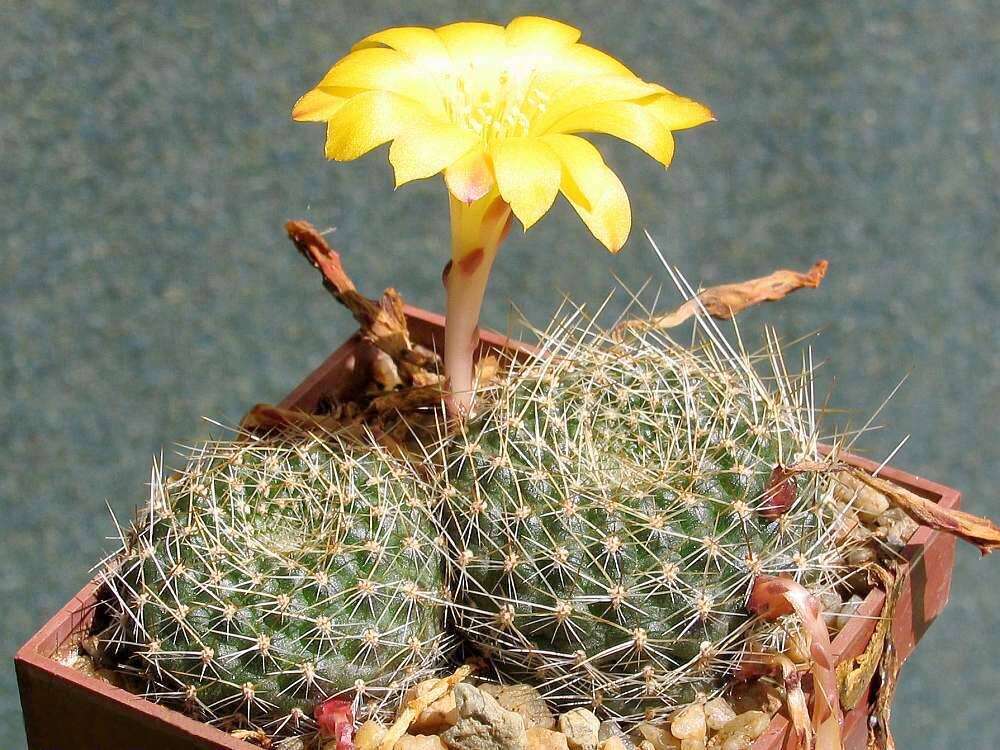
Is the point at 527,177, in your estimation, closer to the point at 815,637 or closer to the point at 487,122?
the point at 487,122

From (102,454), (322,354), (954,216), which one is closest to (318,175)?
(322,354)

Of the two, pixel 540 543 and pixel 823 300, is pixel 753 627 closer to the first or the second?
pixel 540 543

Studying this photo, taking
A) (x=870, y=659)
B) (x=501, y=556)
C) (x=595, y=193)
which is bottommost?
(x=870, y=659)

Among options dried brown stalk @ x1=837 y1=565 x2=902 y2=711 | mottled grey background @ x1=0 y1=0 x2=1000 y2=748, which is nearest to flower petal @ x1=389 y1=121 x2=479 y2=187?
dried brown stalk @ x1=837 y1=565 x2=902 y2=711

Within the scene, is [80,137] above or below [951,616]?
above

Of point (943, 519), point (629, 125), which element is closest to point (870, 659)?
point (943, 519)

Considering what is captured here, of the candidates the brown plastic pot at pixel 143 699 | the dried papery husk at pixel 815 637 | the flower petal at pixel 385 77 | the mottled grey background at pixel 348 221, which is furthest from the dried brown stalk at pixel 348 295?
the mottled grey background at pixel 348 221
